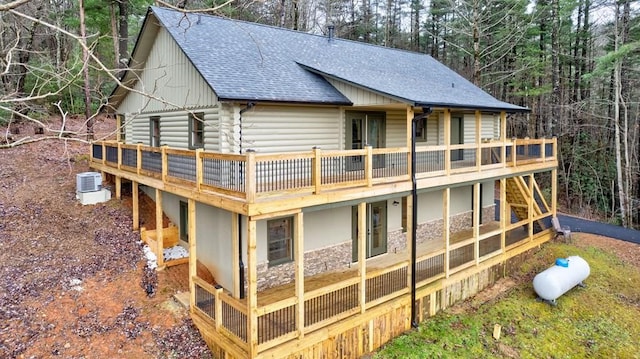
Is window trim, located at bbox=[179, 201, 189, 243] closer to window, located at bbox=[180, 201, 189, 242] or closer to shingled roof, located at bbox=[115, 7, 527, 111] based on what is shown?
window, located at bbox=[180, 201, 189, 242]

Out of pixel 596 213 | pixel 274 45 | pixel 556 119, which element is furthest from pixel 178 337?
pixel 556 119

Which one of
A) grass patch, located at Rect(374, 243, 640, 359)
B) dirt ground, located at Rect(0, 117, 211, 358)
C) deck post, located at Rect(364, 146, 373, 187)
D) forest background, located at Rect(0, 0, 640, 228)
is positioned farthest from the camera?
forest background, located at Rect(0, 0, 640, 228)

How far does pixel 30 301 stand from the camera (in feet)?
30.8

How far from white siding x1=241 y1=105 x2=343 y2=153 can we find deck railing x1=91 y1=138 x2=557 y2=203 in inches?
44.4

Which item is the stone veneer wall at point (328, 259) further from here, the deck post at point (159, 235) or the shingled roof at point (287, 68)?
the shingled roof at point (287, 68)

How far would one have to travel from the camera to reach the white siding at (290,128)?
10516 mm

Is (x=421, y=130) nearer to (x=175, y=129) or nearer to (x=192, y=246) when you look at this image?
(x=175, y=129)

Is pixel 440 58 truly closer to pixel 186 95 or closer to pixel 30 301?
pixel 186 95

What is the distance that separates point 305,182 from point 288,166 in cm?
54

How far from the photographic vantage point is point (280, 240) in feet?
35.3

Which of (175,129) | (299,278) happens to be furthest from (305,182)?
(175,129)

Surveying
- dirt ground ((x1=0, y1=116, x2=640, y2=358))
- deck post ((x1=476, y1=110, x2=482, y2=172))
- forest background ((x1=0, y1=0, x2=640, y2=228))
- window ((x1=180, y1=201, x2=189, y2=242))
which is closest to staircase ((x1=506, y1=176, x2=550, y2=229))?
dirt ground ((x1=0, y1=116, x2=640, y2=358))

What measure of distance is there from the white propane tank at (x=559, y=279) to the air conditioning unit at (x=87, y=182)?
15.3m

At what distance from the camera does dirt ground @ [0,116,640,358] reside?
27.9 feet
